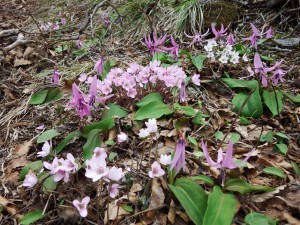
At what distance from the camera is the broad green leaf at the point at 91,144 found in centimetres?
166

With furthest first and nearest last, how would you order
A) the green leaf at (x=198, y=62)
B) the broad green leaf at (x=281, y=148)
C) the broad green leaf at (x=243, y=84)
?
the green leaf at (x=198, y=62) → the broad green leaf at (x=243, y=84) → the broad green leaf at (x=281, y=148)

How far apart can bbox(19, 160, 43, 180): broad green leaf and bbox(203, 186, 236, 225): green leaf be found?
94 centimetres

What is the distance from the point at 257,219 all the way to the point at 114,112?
1.05 metres

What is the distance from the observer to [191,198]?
128cm

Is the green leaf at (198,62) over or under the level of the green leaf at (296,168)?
under

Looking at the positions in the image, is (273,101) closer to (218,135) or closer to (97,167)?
(218,135)

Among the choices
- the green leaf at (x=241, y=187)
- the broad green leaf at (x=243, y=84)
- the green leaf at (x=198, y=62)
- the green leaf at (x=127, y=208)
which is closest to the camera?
the green leaf at (x=241, y=187)

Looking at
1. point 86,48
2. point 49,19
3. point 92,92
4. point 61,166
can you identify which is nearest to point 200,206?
point 61,166

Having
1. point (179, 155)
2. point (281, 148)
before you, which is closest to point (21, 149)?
point (179, 155)

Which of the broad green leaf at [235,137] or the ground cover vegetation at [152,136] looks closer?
the ground cover vegetation at [152,136]

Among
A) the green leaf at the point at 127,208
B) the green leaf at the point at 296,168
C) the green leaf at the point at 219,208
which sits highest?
the green leaf at the point at 219,208

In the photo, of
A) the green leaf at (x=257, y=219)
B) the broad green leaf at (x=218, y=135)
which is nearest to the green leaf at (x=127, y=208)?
the green leaf at (x=257, y=219)

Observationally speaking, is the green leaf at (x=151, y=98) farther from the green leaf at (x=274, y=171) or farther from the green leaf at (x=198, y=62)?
the green leaf at (x=274, y=171)

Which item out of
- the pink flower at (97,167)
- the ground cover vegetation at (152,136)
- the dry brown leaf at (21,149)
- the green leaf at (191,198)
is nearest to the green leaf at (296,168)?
the ground cover vegetation at (152,136)
